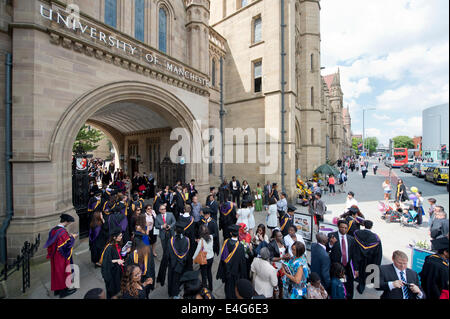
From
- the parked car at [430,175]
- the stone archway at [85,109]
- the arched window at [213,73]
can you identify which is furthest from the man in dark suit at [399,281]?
the parked car at [430,175]

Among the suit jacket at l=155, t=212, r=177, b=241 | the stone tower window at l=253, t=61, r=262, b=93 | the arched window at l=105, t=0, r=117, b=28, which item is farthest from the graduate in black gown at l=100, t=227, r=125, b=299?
the stone tower window at l=253, t=61, r=262, b=93

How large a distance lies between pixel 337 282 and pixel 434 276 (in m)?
1.45

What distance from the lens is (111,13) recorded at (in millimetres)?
9438

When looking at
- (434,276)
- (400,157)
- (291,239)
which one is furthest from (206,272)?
(400,157)

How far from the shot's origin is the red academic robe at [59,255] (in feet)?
14.1

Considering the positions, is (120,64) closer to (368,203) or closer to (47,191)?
(47,191)

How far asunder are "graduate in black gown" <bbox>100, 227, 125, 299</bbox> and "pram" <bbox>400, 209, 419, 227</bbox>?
11.1m

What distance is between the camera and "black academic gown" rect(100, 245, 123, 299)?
369 cm

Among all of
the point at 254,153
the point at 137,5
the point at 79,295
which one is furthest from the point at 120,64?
the point at 254,153

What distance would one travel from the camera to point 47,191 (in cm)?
608

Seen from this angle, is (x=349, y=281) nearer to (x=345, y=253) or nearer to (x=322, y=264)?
(x=345, y=253)

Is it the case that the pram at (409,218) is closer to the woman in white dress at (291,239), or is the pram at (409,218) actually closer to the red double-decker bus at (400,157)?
the woman in white dress at (291,239)

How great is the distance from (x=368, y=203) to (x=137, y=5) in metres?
18.2

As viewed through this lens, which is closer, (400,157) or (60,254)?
(60,254)
